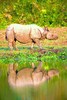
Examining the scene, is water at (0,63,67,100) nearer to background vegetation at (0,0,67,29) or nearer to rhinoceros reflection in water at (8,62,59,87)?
rhinoceros reflection in water at (8,62,59,87)

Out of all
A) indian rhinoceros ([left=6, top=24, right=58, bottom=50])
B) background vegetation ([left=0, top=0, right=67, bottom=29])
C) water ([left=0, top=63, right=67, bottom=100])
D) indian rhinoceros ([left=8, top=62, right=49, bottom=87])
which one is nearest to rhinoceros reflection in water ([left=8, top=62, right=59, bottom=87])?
indian rhinoceros ([left=8, top=62, right=49, bottom=87])

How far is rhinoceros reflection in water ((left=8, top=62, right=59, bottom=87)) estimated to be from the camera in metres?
13.0

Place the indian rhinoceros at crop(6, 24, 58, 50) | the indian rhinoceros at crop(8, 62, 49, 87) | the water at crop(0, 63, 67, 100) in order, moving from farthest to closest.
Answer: the indian rhinoceros at crop(6, 24, 58, 50), the indian rhinoceros at crop(8, 62, 49, 87), the water at crop(0, 63, 67, 100)

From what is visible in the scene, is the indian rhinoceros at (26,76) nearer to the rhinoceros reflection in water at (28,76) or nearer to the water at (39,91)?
the rhinoceros reflection in water at (28,76)

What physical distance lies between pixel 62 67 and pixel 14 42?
24.5 ft

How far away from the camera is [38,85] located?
12.4 metres

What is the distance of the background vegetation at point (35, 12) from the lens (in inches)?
1171

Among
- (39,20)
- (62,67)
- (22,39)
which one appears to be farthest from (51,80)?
(39,20)

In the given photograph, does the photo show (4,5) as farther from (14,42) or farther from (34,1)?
(14,42)

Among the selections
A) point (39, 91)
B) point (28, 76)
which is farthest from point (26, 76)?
point (39, 91)

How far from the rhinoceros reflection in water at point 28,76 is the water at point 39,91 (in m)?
0.25

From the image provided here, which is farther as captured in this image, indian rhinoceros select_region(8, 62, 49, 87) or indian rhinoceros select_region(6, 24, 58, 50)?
indian rhinoceros select_region(6, 24, 58, 50)

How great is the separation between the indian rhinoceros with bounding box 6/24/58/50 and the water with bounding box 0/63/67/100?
29.7 feet

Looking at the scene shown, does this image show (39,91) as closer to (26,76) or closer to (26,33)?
(26,76)
